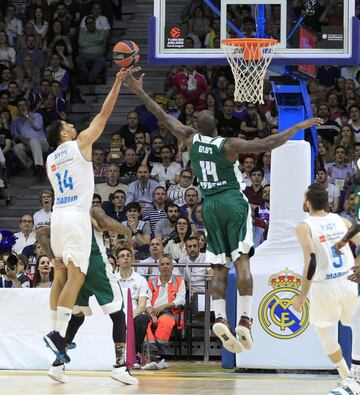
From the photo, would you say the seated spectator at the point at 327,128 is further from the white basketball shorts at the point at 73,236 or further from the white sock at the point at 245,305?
the white sock at the point at 245,305

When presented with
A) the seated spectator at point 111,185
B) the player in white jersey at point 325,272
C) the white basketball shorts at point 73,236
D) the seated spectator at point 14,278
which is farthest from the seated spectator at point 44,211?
the player in white jersey at point 325,272

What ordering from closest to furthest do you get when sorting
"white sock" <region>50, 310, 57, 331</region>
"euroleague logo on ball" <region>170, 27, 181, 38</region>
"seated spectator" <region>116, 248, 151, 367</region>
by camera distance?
1. "white sock" <region>50, 310, 57, 331</region>
2. "euroleague logo on ball" <region>170, 27, 181, 38</region>
3. "seated spectator" <region>116, 248, 151, 367</region>

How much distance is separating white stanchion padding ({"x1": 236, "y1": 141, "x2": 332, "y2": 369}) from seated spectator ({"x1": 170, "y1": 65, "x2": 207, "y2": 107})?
653cm

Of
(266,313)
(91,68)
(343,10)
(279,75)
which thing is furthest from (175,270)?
(91,68)

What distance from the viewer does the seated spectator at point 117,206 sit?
18.6m

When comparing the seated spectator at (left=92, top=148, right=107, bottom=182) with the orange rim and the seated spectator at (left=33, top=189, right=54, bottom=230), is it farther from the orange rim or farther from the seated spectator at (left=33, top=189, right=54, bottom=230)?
the orange rim

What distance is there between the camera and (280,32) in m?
14.4

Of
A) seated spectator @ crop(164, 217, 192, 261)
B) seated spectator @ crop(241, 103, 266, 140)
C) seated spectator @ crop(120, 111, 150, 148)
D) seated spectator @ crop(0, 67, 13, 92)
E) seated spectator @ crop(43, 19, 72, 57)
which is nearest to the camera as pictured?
seated spectator @ crop(164, 217, 192, 261)

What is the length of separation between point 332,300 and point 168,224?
262 inches

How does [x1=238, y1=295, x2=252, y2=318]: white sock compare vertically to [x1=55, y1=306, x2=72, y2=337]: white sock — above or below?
above

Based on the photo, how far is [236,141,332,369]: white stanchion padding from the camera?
47.8 ft

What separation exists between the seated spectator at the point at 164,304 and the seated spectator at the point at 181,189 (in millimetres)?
3018

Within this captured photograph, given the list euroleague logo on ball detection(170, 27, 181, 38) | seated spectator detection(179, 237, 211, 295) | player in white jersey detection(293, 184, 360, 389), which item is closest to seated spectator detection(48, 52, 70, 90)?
seated spectator detection(179, 237, 211, 295)

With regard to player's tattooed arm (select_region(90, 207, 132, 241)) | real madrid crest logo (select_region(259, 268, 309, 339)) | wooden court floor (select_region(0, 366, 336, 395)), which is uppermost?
player's tattooed arm (select_region(90, 207, 132, 241))
